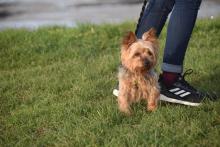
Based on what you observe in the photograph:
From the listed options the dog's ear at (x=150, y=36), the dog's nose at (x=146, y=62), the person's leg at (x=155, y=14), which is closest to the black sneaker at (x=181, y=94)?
the dog's nose at (x=146, y=62)

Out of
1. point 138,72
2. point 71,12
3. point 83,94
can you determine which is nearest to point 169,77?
point 138,72

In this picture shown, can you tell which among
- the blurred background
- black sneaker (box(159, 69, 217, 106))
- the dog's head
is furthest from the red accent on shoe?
the blurred background

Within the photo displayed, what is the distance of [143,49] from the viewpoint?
17.5ft

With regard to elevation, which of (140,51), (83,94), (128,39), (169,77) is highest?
(128,39)

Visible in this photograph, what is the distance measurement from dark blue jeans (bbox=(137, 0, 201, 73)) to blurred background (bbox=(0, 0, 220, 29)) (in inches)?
254

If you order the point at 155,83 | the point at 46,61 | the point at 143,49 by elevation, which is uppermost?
the point at 143,49

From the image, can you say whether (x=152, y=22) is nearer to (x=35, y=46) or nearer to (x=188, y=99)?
(x=188, y=99)

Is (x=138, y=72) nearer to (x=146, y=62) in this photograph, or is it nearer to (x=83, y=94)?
(x=146, y=62)

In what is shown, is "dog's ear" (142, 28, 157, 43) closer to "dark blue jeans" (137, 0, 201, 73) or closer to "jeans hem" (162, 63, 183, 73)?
"dark blue jeans" (137, 0, 201, 73)

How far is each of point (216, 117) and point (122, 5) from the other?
35.1 feet

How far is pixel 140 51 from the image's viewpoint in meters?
5.34

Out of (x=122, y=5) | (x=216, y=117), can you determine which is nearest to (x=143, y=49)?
(x=216, y=117)

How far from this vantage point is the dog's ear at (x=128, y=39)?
5270 millimetres

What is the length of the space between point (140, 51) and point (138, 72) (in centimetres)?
24
